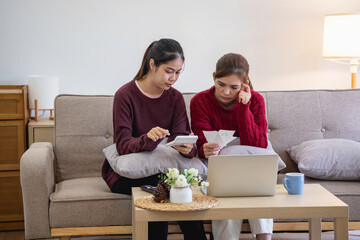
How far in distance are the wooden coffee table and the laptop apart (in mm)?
32

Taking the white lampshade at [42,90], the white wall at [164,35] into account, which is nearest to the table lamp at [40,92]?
the white lampshade at [42,90]

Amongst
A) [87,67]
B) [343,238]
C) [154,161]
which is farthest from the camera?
[87,67]

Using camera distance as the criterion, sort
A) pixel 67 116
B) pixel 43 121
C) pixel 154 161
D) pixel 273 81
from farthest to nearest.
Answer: pixel 273 81 → pixel 43 121 → pixel 67 116 → pixel 154 161

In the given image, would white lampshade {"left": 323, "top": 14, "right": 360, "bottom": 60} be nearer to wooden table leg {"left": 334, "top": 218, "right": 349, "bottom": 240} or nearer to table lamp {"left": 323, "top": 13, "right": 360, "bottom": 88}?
table lamp {"left": 323, "top": 13, "right": 360, "bottom": 88}

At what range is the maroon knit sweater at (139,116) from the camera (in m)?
2.46

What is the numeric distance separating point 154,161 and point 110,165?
0.26 meters

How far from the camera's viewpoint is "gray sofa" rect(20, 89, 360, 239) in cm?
242

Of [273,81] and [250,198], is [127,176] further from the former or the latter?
[273,81]

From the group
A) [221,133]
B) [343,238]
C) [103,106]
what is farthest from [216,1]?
[343,238]

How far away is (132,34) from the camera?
3.58 m

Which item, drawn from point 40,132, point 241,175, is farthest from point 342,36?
point 40,132

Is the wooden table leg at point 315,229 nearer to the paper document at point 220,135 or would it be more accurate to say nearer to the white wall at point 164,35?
the paper document at point 220,135

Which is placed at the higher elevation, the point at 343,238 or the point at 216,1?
the point at 216,1

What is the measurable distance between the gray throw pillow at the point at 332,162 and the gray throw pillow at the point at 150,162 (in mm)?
557
